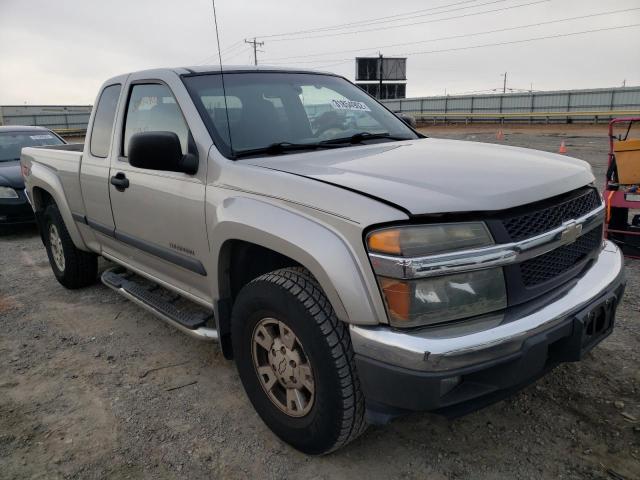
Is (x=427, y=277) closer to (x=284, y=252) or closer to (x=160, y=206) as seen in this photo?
(x=284, y=252)

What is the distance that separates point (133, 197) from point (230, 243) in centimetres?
107

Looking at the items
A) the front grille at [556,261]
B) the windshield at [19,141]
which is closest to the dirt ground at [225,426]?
the front grille at [556,261]

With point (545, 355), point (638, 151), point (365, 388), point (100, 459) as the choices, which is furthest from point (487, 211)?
point (638, 151)

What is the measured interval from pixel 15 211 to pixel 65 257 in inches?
131

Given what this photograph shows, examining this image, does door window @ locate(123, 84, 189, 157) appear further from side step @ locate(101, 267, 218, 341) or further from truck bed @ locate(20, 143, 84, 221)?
side step @ locate(101, 267, 218, 341)

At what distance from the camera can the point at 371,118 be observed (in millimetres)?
3451

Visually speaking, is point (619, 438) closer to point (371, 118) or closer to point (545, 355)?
point (545, 355)

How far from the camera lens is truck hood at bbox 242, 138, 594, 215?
1.95 meters

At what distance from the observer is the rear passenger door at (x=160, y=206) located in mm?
2797

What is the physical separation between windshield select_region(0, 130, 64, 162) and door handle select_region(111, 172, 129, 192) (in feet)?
18.8

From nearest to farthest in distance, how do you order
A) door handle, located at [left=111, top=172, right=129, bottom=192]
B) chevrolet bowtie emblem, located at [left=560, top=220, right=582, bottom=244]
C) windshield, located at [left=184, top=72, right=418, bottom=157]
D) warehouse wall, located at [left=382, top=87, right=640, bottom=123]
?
chevrolet bowtie emblem, located at [left=560, top=220, right=582, bottom=244] < windshield, located at [left=184, top=72, right=418, bottom=157] < door handle, located at [left=111, top=172, right=129, bottom=192] < warehouse wall, located at [left=382, top=87, right=640, bottom=123]

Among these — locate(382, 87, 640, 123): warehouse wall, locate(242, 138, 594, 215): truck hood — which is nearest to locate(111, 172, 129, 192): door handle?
Answer: locate(242, 138, 594, 215): truck hood

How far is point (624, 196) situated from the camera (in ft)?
16.2

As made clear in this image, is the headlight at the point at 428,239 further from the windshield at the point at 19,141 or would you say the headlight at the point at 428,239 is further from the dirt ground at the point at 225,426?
the windshield at the point at 19,141
